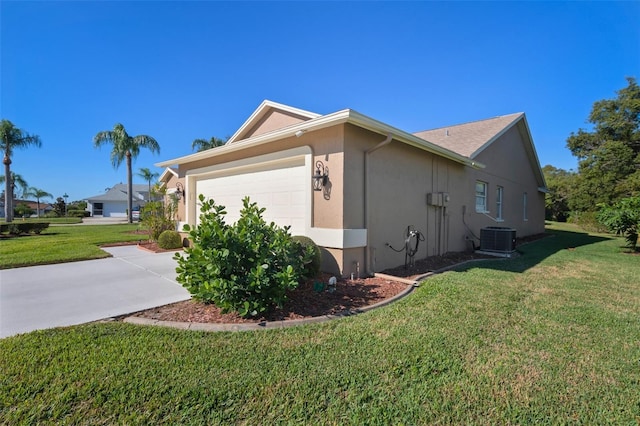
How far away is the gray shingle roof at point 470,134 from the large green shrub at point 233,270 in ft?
29.6

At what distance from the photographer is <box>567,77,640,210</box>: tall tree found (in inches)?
770

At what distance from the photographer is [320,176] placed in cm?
578

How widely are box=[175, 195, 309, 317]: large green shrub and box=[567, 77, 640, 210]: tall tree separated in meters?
24.9

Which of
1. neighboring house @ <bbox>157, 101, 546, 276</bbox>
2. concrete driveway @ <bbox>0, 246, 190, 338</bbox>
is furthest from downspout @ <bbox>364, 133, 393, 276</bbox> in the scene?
concrete driveway @ <bbox>0, 246, 190, 338</bbox>

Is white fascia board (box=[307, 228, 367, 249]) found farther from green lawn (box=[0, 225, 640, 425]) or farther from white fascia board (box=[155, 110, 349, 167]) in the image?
white fascia board (box=[155, 110, 349, 167])

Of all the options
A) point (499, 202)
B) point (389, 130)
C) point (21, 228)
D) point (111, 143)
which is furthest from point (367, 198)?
point (111, 143)

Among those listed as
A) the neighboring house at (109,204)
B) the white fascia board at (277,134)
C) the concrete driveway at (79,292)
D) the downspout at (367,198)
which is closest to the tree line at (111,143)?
the neighboring house at (109,204)

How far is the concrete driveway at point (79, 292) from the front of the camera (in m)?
3.76

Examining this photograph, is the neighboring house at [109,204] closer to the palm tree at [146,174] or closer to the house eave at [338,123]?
the palm tree at [146,174]

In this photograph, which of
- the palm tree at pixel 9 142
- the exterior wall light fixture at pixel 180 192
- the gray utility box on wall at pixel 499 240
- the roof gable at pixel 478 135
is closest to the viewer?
the gray utility box on wall at pixel 499 240

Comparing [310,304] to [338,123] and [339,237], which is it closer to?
[339,237]

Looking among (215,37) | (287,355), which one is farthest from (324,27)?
Result: (287,355)

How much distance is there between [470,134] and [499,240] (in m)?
5.53

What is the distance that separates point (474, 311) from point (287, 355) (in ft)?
9.48
